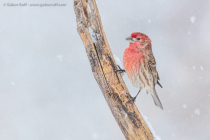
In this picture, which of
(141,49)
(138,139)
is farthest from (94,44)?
(138,139)

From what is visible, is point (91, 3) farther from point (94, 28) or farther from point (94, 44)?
point (94, 44)

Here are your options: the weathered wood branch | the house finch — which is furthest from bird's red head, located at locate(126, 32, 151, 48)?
the weathered wood branch

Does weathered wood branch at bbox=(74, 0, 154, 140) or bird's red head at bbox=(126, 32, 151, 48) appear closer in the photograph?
weathered wood branch at bbox=(74, 0, 154, 140)

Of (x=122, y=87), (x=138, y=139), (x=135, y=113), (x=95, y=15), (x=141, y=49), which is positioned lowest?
(x=138, y=139)

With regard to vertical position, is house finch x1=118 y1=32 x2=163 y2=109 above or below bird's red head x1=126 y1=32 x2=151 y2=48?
below

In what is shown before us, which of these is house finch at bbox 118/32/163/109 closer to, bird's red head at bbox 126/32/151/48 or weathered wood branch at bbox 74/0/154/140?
bird's red head at bbox 126/32/151/48

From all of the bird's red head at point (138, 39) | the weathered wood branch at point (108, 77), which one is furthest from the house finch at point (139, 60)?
the weathered wood branch at point (108, 77)
